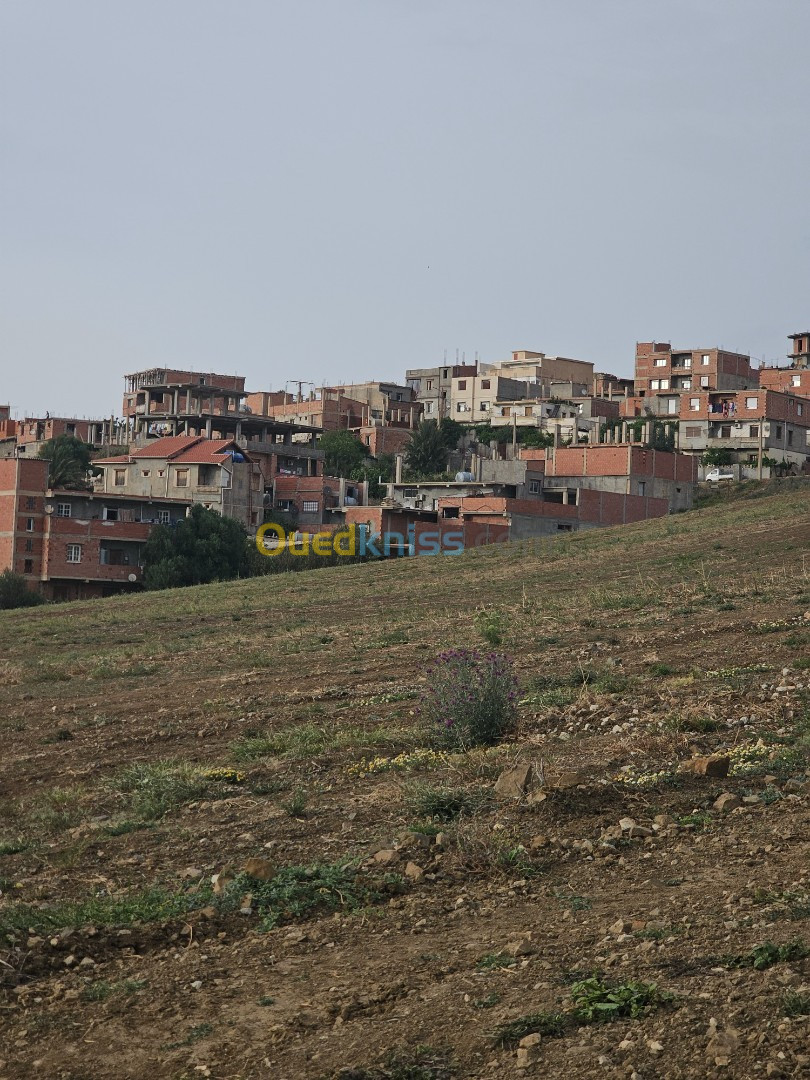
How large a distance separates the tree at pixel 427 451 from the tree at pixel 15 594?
46.4 meters

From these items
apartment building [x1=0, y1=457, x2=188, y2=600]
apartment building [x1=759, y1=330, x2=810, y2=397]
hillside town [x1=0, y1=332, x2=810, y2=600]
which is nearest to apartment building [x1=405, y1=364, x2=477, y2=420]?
hillside town [x1=0, y1=332, x2=810, y2=600]

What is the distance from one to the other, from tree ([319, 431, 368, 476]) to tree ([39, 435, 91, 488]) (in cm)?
1872

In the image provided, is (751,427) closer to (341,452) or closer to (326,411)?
(341,452)

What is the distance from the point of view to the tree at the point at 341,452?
114875mm

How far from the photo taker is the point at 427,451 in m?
112

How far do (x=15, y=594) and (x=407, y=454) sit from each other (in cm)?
5108

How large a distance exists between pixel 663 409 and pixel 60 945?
11476 centimetres

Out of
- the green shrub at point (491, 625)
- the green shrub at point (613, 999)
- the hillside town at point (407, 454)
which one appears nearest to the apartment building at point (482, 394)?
the hillside town at point (407, 454)

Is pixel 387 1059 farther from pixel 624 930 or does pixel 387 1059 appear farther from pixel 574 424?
pixel 574 424

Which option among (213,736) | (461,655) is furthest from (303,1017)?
(213,736)

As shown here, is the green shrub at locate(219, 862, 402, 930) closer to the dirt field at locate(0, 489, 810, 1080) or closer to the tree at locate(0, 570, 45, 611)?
the dirt field at locate(0, 489, 810, 1080)

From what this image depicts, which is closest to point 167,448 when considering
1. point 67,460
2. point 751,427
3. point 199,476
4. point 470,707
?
point 199,476

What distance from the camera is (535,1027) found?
24.9 feet

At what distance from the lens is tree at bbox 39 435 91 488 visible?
95.1 meters
